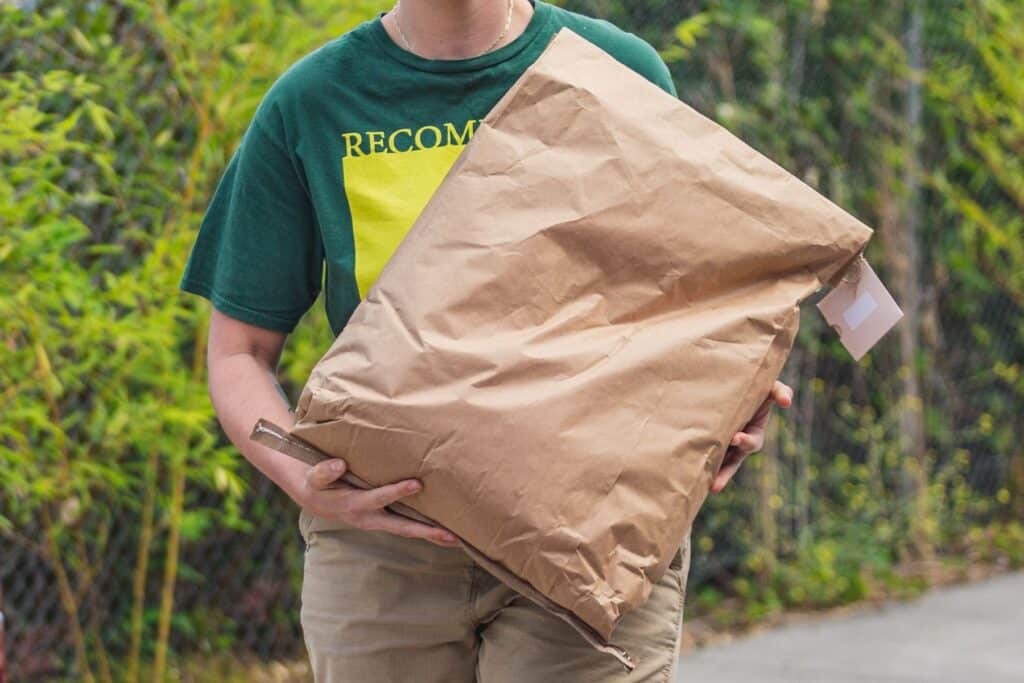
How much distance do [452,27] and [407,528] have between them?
25.8 inches

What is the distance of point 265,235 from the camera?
2.04 m

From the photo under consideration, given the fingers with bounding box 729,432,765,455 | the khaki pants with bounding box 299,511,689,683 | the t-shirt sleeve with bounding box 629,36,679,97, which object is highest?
the t-shirt sleeve with bounding box 629,36,679,97

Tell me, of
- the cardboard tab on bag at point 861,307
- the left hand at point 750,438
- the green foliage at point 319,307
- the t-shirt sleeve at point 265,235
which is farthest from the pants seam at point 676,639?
the green foliage at point 319,307

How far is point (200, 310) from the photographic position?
11.8 feet

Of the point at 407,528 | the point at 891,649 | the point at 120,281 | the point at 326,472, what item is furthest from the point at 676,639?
the point at 891,649

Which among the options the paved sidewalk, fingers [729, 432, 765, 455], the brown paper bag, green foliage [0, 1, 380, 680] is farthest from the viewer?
the paved sidewalk

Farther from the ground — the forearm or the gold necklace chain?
the gold necklace chain

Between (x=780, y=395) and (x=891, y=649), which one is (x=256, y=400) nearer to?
(x=780, y=395)

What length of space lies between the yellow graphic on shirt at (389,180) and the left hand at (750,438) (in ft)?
1.60

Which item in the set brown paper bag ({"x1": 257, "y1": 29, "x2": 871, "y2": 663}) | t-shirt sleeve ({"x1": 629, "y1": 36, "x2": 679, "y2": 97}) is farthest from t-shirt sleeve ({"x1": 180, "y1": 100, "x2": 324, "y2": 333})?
t-shirt sleeve ({"x1": 629, "y1": 36, "x2": 679, "y2": 97})

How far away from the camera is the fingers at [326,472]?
67.7 inches

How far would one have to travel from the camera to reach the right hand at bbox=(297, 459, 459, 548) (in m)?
1.71

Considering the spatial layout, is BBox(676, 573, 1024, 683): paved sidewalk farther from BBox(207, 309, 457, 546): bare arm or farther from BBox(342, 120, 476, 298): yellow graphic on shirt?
Result: BBox(342, 120, 476, 298): yellow graphic on shirt

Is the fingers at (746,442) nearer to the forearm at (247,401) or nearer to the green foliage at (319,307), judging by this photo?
the forearm at (247,401)
